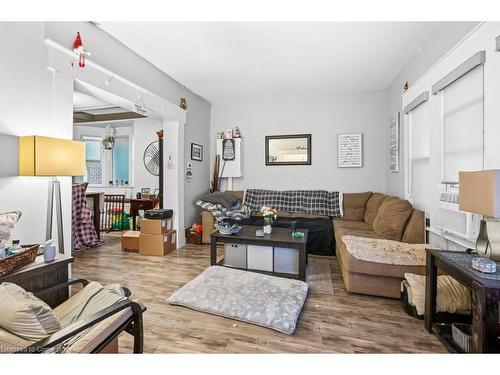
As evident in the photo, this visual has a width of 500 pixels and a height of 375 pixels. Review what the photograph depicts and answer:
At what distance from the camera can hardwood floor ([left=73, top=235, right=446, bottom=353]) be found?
1624 millimetres

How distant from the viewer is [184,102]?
13.7ft

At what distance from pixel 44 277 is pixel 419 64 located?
4093 mm

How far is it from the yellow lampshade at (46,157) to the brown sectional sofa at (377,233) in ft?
8.35

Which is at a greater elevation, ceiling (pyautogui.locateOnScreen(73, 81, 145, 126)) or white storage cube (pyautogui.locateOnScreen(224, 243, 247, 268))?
ceiling (pyautogui.locateOnScreen(73, 81, 145, 126))

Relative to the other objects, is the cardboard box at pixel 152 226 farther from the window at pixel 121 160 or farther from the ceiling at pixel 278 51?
the window at pixel 121 160

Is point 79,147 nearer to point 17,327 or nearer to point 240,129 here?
point 17,327

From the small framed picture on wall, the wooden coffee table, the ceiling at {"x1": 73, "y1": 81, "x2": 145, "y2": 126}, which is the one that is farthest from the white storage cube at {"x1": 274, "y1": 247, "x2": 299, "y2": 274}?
the ceiling at {"x1": 73, "y1": 81, "x2": 145, "y2": 126}

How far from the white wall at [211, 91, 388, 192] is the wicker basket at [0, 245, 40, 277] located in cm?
373

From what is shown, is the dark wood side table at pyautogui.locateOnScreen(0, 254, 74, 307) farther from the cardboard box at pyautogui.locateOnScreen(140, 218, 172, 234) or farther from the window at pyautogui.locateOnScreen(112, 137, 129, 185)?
the window at pyautogui.locateOnScreen(112, 137, 129, 185)

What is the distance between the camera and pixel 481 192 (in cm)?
137

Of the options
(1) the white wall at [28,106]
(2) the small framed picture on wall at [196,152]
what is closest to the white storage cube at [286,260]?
(1) the white wall at [28,106]

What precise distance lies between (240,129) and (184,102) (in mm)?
1303

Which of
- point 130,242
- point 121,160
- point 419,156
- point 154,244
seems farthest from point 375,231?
point 121,160
